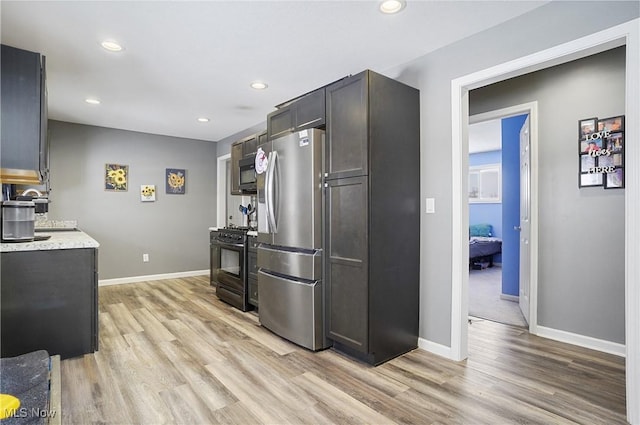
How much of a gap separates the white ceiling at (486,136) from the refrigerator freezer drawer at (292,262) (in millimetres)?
4080

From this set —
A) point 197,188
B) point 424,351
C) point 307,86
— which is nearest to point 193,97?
point 307,86

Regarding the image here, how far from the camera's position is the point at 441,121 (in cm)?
270

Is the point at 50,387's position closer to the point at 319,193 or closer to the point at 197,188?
the point at 319,193

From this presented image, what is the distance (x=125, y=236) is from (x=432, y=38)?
520cm

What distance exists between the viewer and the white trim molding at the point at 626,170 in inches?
69.2

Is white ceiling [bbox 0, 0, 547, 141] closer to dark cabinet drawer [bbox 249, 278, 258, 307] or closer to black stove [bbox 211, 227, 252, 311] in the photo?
black stove [bbox 211, 227, 252, 311]

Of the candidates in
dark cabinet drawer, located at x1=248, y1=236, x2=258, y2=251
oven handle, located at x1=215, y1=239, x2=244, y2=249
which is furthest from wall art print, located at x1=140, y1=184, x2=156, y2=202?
dark cabinet drawer, located at x1=248, y1=236, x2=258, y2=251

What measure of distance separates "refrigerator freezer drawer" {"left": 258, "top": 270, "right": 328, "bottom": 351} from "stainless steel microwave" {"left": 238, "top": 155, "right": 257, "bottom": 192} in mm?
1422

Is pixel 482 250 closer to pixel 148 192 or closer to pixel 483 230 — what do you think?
pixel 483 230

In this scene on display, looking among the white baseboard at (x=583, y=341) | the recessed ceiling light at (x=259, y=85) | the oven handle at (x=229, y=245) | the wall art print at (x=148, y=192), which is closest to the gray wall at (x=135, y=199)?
the wall art print at (x=148, y=192)

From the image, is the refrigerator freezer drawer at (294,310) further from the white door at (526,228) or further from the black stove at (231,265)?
the white door at (526,228)

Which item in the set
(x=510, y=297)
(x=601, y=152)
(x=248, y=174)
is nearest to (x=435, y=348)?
(x=601, y=152)

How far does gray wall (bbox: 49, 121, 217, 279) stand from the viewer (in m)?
5.06

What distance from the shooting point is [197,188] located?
6.18 metres
